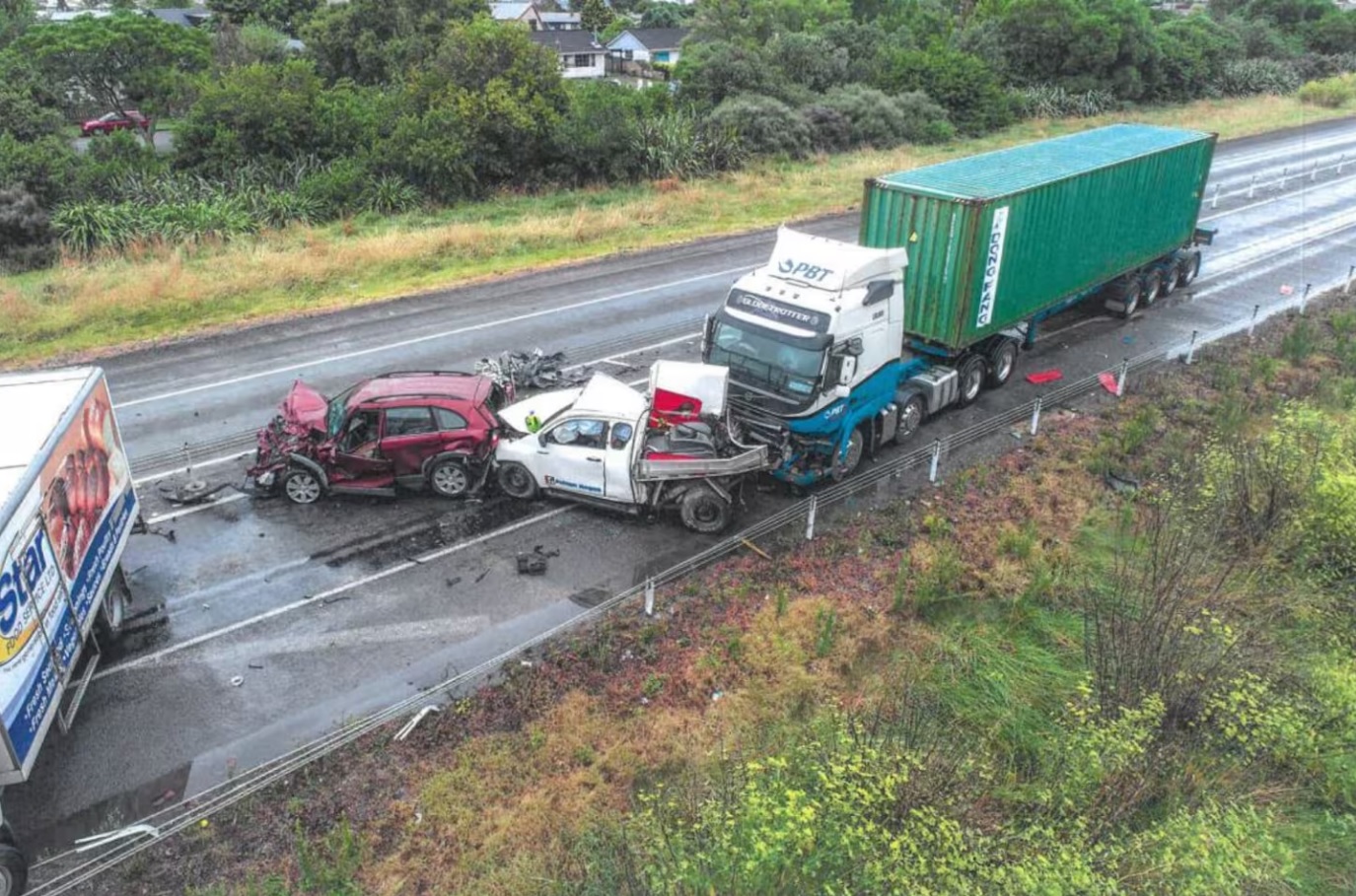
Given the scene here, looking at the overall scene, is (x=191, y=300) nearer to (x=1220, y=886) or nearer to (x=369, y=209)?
(x=369, y=209)

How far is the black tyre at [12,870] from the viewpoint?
26.7 feet

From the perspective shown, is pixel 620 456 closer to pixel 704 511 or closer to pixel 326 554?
pixel 704 511

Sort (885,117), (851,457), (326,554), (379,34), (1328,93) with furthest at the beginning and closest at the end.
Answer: (1328,93) < (379,34) < (885,117) < (851,457) < (326,554)

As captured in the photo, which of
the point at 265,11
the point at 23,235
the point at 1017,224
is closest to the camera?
the point at 1017,224

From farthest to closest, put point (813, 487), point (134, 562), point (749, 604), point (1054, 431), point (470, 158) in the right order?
point (470, 158), point (1054, 431), point (813, 487), point (134, 562), point (749, 604)

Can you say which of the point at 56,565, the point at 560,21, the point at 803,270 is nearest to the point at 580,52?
the point at 560,21

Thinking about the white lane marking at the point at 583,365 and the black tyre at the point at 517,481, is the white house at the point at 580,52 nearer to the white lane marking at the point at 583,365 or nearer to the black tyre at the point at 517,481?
the white lane marking at the point at 583,365

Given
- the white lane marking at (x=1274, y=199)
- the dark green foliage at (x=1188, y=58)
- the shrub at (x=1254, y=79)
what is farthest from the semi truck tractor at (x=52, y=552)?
the shrub at (x=1254, y=79)

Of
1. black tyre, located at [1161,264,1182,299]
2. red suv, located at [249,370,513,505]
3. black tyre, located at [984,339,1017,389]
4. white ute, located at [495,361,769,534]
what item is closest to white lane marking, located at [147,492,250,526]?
red suv, located at [249,370,513,505]

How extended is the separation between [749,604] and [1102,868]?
5.41 m

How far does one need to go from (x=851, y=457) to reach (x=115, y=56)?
61175mm

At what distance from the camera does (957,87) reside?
47.4 meters

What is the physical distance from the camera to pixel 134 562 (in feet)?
43.4

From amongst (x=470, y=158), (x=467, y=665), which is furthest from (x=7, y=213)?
(x=467, y=665)
